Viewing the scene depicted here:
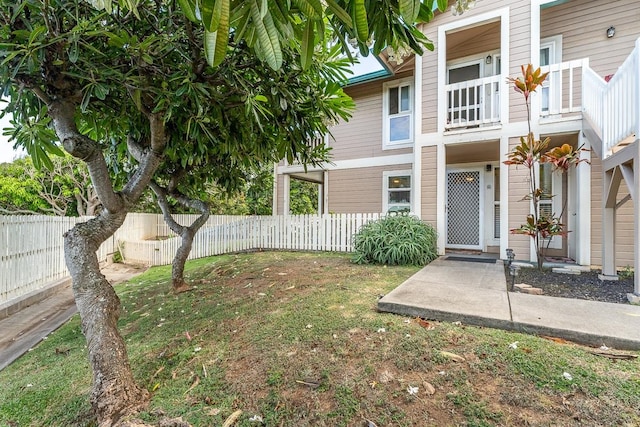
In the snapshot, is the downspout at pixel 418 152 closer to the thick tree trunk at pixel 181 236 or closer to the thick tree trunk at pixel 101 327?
the thick tree trunk at pixel 181 236

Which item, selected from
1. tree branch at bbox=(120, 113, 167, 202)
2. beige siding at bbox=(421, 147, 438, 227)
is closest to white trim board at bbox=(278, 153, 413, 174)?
beige siding at bbox=(421, 147, 438, 227)

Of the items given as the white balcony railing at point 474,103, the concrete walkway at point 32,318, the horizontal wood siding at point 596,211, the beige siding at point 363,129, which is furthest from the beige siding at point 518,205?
the concrete walkway at point 32,318

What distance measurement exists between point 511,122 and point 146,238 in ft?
47.7

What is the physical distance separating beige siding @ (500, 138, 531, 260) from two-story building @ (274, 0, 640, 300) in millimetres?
19

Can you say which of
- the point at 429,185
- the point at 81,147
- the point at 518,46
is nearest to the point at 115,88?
the point at 81,147

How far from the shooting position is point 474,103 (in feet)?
22.2

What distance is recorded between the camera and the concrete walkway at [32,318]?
12.0ft

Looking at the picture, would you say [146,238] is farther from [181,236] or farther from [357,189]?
[357,189]

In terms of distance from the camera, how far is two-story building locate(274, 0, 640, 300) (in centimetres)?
474

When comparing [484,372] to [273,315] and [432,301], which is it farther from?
[273,315]

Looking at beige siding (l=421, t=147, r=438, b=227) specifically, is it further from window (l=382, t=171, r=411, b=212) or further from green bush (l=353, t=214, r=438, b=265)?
window (l=382, t=171, r=411, b=212)

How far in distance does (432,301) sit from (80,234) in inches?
137

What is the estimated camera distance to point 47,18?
2.06 m

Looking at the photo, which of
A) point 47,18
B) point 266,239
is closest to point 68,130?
point 47,18
